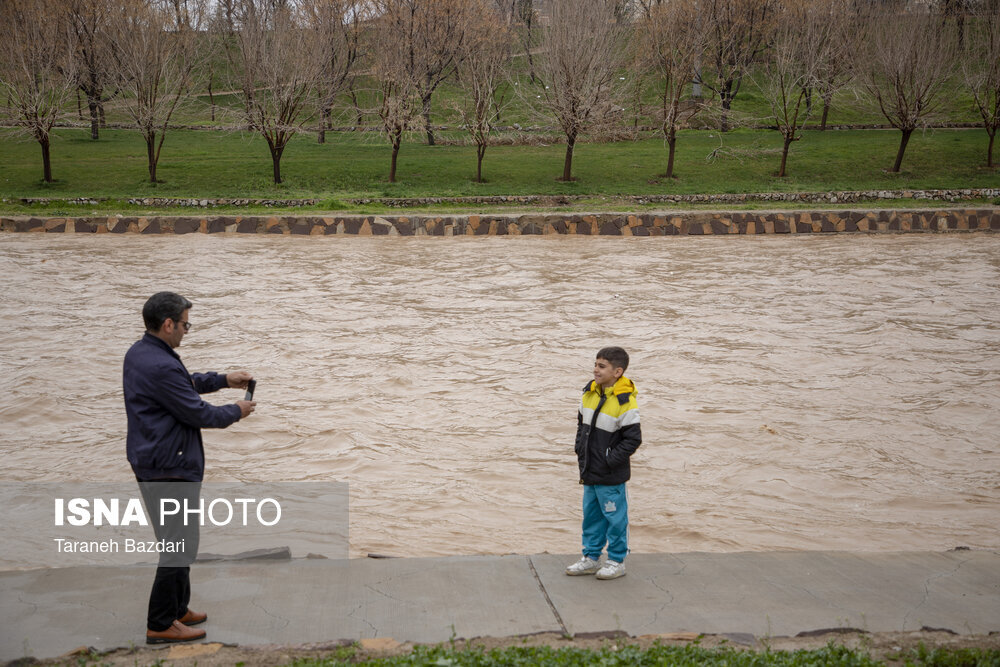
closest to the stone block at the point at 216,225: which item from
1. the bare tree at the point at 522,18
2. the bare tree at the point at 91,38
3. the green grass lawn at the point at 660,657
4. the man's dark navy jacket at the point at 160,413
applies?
the bare tree at the point at 91,38

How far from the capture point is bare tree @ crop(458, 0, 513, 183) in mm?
34906

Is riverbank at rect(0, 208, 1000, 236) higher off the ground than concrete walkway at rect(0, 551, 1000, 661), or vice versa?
riverbank at rect(0, 208, 1000, 236)

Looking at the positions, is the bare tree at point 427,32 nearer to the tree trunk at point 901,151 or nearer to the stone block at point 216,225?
the stone block at point 216,225

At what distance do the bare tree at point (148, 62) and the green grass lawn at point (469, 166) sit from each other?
6.80 feet

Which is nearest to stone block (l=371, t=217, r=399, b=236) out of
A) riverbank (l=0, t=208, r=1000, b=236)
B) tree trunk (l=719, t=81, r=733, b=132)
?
riverbank (l=0, t=208, r=1000, b=236)

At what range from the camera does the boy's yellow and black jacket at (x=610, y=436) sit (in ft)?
19.5

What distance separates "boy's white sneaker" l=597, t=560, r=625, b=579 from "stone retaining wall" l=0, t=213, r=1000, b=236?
21.6 m

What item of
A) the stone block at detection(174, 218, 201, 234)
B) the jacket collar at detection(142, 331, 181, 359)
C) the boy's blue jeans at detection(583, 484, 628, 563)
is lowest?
the boy's blue jeans at detection(583, 484, 628, 563)

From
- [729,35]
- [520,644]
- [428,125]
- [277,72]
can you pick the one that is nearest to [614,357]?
[520,644]

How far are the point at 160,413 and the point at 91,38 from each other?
126 feet

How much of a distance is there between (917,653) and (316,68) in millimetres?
32654

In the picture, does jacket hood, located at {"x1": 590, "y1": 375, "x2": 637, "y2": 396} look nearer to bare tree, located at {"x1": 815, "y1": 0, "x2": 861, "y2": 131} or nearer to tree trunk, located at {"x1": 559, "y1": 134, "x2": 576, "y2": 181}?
tree trunk, located at {"x1": 559, "y1": 134, "x2": 576, "y2": 181}

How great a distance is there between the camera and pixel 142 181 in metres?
33.2

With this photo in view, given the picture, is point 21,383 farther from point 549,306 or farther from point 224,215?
point 224,215
